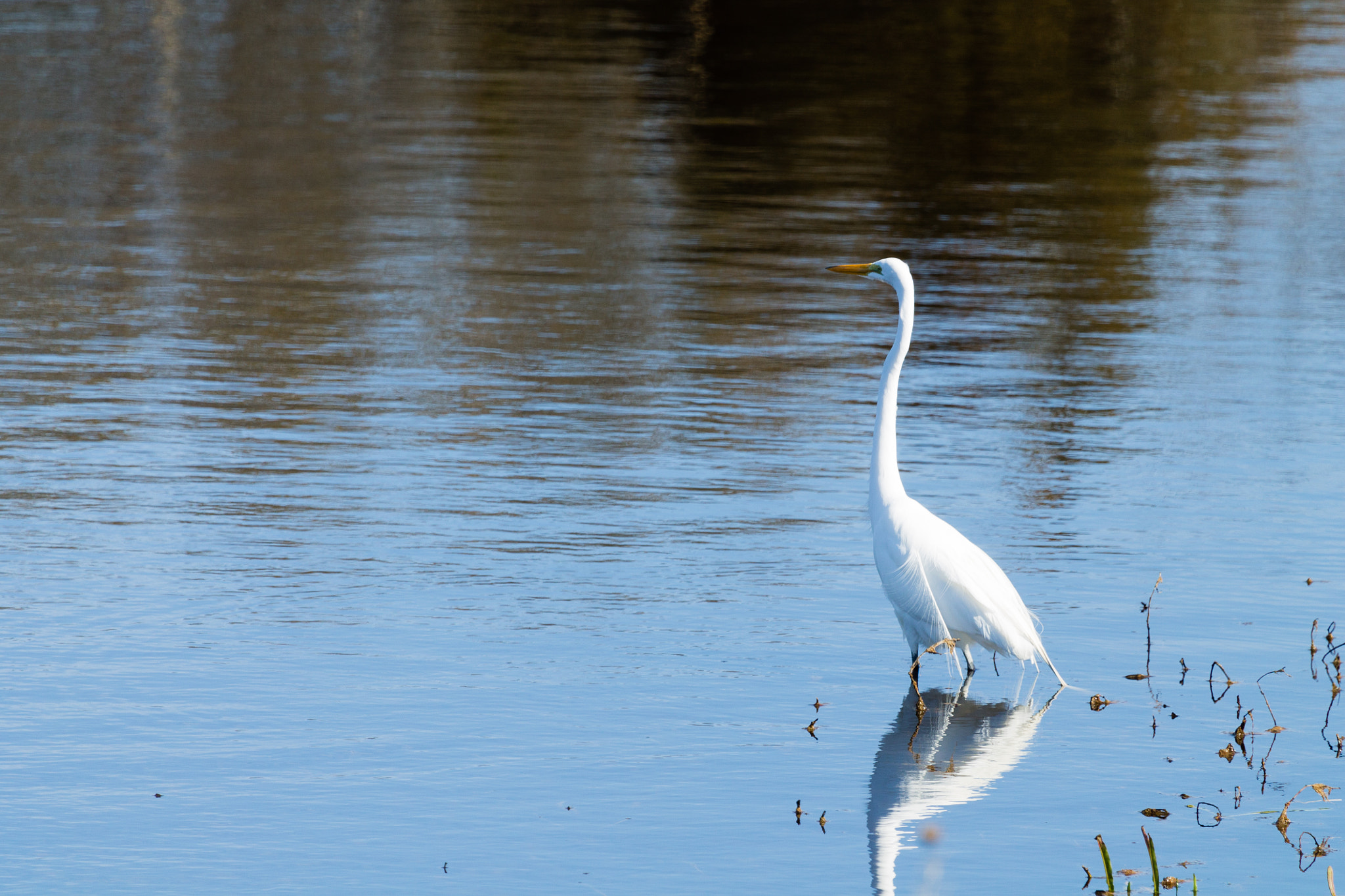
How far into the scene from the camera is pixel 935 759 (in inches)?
267

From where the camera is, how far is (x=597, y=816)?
6164 mm

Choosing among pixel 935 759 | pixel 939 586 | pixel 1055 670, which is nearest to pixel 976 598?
pixel 939 586

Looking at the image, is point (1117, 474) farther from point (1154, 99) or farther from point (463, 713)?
point (1154, 99)

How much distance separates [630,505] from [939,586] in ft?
10.4

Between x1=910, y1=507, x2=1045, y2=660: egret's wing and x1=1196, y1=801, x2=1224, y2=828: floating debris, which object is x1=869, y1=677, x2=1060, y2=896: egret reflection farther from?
x1=1196, y1=801, x2=1224, y2=828: floating debris

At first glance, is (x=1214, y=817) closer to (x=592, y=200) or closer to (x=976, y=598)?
(x=976, y=598)

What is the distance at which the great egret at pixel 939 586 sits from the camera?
7234 mm

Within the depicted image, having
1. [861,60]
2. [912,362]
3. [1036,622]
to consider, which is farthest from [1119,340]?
[861,60]

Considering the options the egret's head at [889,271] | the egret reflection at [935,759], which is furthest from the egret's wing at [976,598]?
the egret's head at [889,271]

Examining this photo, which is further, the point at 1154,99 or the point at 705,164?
the point at 1154,99

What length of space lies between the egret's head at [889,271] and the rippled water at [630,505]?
159 cm

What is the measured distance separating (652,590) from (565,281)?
27.9 feet

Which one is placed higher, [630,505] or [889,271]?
[889,271]

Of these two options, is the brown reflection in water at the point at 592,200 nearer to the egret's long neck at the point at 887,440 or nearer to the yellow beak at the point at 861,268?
the yellow beak at the point at 861,268
